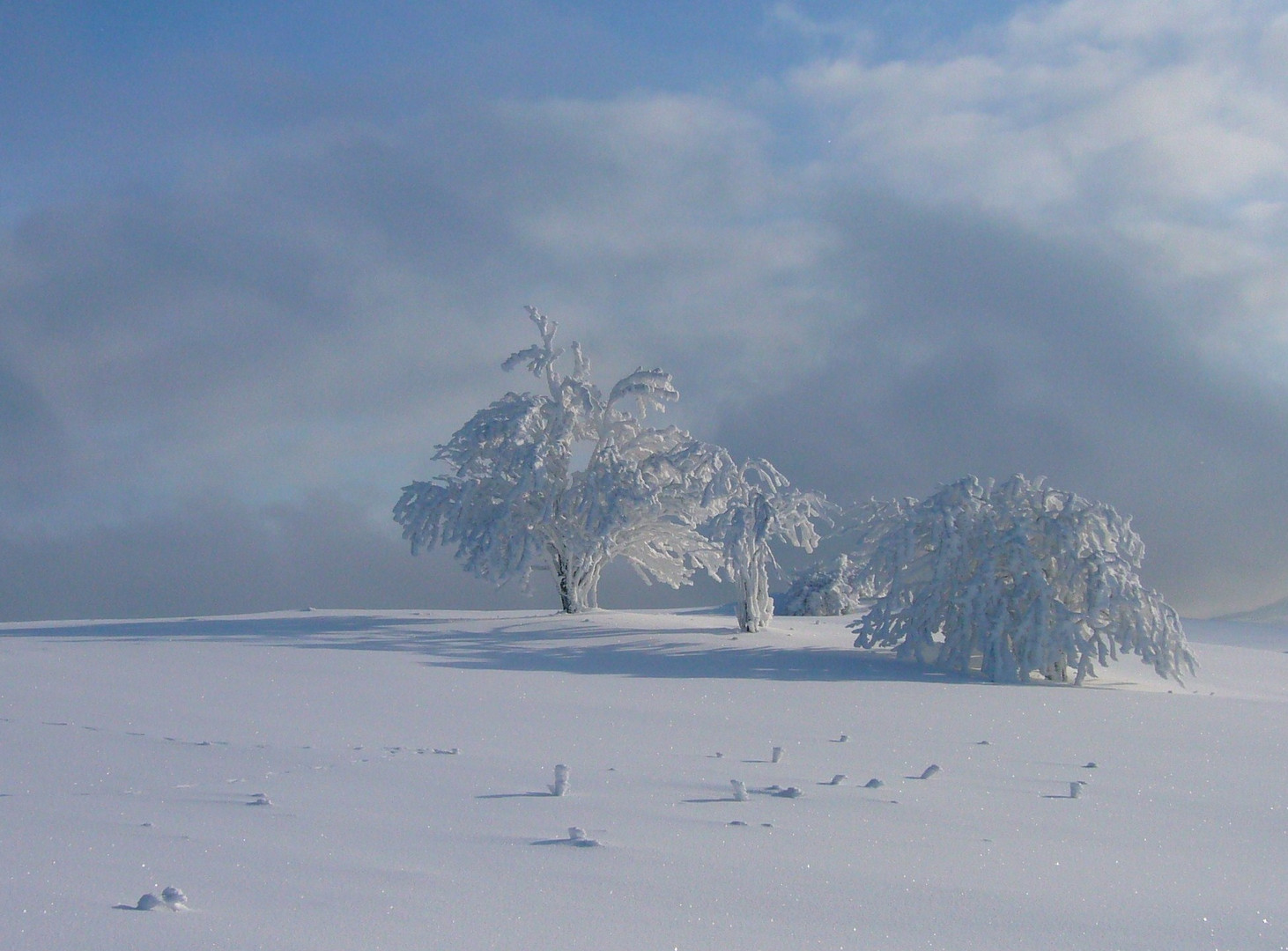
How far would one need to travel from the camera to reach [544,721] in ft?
30.0

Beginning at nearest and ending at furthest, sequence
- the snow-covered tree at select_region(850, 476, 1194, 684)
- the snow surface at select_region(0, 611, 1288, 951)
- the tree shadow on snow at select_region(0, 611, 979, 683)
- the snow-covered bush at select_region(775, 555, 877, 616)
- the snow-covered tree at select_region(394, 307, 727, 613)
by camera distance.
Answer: the snow surface at select_region(0, 611, 1288, 951)
the tree shadow on snow at select_region(0, 611, 979, 683)
the snow-covered tree at select_region(850, 476, 1194, 684)
the snow-covered tree at select_region(394, 307, 727, 613)
the snow-covered bush at select_region(775, 555, 877, 616)

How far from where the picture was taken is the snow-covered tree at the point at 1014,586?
1541 cm

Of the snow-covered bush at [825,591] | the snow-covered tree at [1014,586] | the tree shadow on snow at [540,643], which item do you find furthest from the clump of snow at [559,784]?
the snow-covered bush at [825,591]

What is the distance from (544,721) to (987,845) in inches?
190

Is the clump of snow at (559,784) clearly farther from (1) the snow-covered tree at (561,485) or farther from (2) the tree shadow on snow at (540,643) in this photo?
(1) the snow-covered tree at (561,485)

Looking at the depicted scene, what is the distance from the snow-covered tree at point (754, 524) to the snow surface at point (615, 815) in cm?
557

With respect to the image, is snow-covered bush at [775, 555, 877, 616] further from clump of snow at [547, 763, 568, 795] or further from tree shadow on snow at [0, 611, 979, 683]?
clump of snow at [547, 763, 568, 795]

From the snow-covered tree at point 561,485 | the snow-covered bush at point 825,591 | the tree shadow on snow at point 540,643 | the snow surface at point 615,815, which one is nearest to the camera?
the snow surface at point 615,815

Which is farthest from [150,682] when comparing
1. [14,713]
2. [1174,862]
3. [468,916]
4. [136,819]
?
[1174,862]

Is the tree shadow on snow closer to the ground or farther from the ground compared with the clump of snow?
closer to the ground

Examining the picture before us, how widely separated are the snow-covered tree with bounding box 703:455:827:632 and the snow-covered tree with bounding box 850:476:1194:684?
5.28ft

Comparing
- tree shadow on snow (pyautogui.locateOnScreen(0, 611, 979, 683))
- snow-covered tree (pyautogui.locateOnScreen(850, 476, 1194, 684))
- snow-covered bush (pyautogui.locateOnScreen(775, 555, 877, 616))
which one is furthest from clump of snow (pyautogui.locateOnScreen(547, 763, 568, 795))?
snow-covered bush (pyautogui.locateOnScreen(775, 555, 877, 616))

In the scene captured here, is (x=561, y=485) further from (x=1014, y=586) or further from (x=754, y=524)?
(x=1014, y=586)

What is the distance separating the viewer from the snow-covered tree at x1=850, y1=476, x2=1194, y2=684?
1541cm
